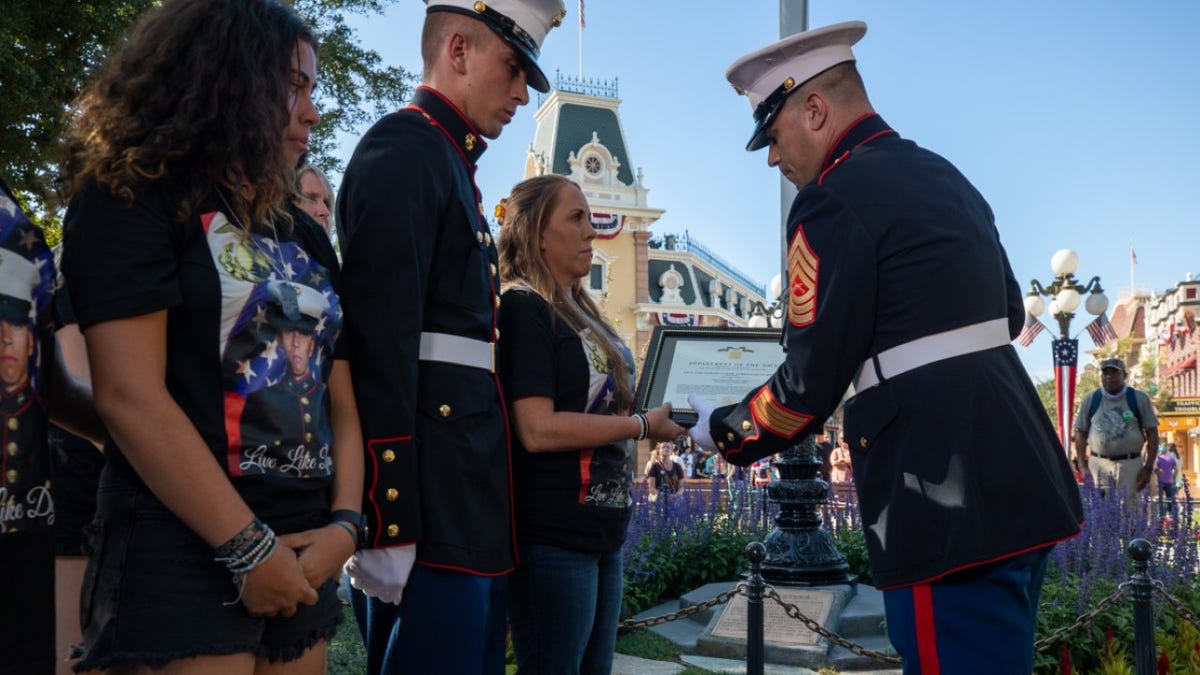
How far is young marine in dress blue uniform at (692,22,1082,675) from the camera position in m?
2.57

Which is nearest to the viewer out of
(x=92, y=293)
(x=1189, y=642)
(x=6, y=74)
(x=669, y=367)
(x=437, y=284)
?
(x=92, y=293)

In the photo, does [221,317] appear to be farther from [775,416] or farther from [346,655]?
[346,655]

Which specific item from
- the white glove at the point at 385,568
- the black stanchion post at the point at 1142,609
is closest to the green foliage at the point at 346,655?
the white glove at the point at 385,568

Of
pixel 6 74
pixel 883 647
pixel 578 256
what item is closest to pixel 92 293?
pixel 578 256

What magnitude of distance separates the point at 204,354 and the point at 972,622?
6.32 ft

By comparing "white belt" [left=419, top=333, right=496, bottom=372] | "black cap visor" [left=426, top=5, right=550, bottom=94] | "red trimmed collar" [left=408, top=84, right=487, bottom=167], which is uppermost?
"black cap visor" [left=426, top=5, right=550, bottom=94]

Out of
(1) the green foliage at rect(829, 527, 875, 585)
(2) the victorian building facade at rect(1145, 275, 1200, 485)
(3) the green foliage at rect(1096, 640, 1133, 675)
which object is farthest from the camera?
(2) the victorian building facade at rect(1145, 275, 1200, 485)

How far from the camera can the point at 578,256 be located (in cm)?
348

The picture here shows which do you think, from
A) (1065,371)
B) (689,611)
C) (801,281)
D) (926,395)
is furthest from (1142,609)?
(1065,371)

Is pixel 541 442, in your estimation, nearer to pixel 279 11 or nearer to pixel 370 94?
pixel 279 11

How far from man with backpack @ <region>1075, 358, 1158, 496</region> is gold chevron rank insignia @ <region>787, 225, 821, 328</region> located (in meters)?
9.47

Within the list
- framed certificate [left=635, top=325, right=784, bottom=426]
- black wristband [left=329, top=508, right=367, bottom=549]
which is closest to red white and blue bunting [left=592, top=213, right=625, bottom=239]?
framed certificate [left=635, top=325, right=784, bottom=426]

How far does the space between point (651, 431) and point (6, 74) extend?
9.42 m

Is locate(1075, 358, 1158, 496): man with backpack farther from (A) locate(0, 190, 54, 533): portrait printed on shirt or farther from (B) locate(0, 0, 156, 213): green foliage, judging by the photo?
(A) locate(0, 190, 54, 533): portrait printed on shirt
